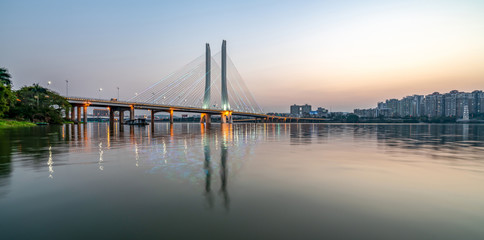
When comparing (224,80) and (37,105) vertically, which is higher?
(224,80)

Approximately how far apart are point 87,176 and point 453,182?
12.4 m

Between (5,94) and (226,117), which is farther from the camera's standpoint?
(226,117)

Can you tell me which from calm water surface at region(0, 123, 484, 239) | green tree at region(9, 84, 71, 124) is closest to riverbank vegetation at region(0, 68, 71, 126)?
green tree at region(9, 84, 71, 124)

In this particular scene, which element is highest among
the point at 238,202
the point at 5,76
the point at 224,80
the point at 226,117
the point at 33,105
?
the point at 224,80

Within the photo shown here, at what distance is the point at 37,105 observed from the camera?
79188mm

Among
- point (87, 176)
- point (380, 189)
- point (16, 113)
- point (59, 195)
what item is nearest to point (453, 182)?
point (380, 189)

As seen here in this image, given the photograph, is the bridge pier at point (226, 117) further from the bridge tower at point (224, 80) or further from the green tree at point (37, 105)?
the green tree at point (37, 105)

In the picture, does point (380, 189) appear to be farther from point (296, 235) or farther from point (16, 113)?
point (16, 113)

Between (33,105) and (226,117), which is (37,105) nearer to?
(33,105)

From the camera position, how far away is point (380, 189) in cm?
743

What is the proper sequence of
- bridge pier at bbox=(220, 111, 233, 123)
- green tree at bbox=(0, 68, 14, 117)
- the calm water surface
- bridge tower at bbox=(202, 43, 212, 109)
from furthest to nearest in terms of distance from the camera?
bridge pier at bbox=(220, 111, 233, 123) < bridge tower at bbox=(202, 43, 212, 109) < green tree at bbox=(0, 68, 14, 117) < the calm water surface

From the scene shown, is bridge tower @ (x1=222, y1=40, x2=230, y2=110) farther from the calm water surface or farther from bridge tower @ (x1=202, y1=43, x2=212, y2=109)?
the calm water surface

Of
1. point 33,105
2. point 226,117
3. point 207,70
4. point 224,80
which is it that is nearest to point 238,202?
point 33,105

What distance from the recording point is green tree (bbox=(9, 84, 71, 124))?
240ft
